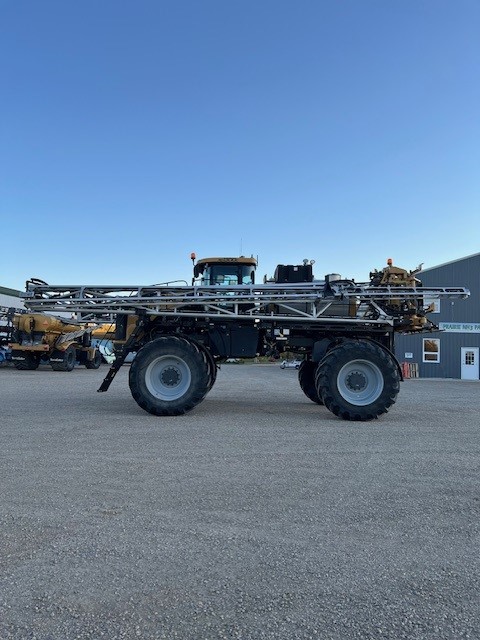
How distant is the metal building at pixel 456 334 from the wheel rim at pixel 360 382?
70.1 feet

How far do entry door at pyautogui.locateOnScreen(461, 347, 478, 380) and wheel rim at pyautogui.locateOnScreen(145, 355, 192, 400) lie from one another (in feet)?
79.6

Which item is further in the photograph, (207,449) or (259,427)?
(259,427)

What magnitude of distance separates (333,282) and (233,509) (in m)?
5.87

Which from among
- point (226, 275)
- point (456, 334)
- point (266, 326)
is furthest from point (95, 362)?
point (456, 334)

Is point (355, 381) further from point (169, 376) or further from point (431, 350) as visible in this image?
point (431, 350)

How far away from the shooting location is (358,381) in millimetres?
9062

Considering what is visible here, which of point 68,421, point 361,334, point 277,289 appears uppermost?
point 277,289

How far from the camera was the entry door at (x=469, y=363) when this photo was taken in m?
29.0

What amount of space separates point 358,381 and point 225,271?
371 cm

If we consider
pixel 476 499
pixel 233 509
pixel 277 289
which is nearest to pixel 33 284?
pixel 277 289

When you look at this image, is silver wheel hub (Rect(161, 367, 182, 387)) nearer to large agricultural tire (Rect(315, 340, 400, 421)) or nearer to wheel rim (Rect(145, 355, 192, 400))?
wheel rim (Rect(145, 355, 192, 400))

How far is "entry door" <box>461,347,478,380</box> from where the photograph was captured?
28984 mm

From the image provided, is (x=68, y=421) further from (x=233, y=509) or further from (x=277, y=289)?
(x=233, y=509)

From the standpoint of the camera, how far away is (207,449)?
243 inches
